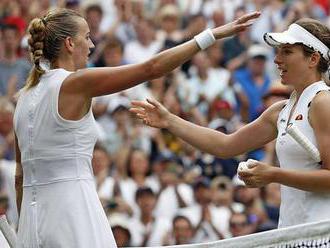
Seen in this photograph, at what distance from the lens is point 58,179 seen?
6156 mm

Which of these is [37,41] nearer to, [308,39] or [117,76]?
[117,76]

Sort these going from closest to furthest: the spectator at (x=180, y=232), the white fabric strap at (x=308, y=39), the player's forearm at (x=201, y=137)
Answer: the white fabric strap at (x=308, y=39) → the player's forearm at (x=201, y=137) → the spectator at (x=180, y=232)

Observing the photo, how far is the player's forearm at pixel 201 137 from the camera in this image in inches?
272

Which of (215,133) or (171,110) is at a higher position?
(171,110)

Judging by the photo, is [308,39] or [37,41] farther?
[308,39]

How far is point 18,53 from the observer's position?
1291 cm

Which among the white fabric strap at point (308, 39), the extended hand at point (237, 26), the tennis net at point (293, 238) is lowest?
the tennis net at point (293, 238)

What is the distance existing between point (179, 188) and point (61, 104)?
6.07 metres

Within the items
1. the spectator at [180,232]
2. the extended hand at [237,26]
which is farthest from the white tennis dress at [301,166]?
the spectator at [180,232]

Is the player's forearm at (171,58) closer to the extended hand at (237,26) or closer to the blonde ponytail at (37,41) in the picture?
the extended hand at (237,26)

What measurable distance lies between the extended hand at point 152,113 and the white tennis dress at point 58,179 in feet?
2.04

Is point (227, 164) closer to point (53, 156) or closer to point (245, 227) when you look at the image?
point (245, 227)

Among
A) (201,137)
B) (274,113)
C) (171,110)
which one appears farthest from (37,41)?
(171,110)

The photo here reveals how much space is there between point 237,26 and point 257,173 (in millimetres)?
760
